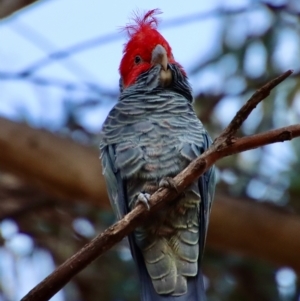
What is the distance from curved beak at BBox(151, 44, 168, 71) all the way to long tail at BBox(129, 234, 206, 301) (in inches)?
34.0

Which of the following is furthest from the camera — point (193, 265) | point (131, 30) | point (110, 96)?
point (110, 96)

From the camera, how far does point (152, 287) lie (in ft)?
9.64

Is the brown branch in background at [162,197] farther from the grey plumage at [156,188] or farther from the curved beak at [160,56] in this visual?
the curved beak at [160,56]

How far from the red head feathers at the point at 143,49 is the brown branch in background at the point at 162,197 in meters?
0.89

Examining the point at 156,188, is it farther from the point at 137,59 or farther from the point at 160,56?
the point at 137,59

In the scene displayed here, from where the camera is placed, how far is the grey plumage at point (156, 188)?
9.54 feet

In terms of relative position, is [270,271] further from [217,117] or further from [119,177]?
[119,177]

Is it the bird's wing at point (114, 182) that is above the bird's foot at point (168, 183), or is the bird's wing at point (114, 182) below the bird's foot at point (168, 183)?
below

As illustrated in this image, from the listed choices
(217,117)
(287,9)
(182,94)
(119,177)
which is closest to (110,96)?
(217,117)

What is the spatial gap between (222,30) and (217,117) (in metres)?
0.70

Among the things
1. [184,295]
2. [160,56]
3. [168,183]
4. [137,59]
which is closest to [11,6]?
[137,59]

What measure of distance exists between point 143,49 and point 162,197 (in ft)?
3.53

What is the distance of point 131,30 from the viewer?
359 cm

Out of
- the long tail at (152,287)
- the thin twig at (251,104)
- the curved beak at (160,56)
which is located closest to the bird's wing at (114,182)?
the long tail at (152,287)
